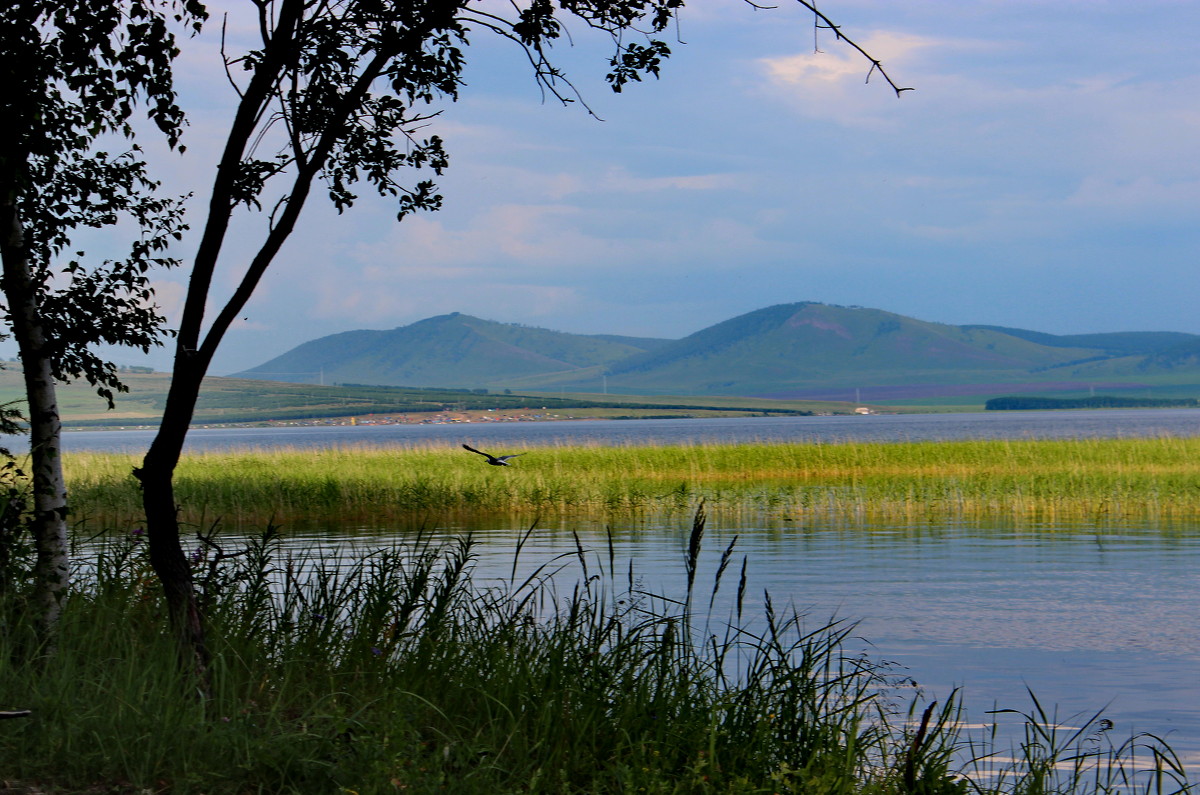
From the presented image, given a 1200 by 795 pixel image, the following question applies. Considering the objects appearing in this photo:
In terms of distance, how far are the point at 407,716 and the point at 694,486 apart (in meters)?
26.2

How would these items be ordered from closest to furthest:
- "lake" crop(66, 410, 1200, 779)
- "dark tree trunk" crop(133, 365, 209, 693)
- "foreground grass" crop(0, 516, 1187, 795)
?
"foreground grass" crop(0, 516, 1187, 795), "dark tree trunk" crop(133, 365, 209, 693), "lake" crop(66, 410, 1200, 779)

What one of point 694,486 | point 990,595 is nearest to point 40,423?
point 990,595

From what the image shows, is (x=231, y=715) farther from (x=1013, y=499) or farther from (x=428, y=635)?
(x=1013, y=499)

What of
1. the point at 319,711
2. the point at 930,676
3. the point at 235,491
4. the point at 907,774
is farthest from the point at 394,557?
the point at 235,491

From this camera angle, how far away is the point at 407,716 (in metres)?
6.28

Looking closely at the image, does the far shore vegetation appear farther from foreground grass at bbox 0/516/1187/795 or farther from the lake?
the lake

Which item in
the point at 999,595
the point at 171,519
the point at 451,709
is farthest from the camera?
the point at 999,595

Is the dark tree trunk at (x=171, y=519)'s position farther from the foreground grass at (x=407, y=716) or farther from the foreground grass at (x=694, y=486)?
the foreground grass at (x=694, y=486)

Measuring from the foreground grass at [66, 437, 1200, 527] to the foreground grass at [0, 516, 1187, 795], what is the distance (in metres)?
16.1

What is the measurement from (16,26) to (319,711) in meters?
4.34

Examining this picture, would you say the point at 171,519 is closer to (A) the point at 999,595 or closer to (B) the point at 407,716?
(B) the point at 407,716

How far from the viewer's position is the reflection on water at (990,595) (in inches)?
434

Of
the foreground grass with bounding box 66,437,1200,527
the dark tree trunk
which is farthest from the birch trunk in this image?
the foreground grass with bounding box 66,437,1200,527

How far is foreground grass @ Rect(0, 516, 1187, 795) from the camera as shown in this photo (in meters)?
5.25
